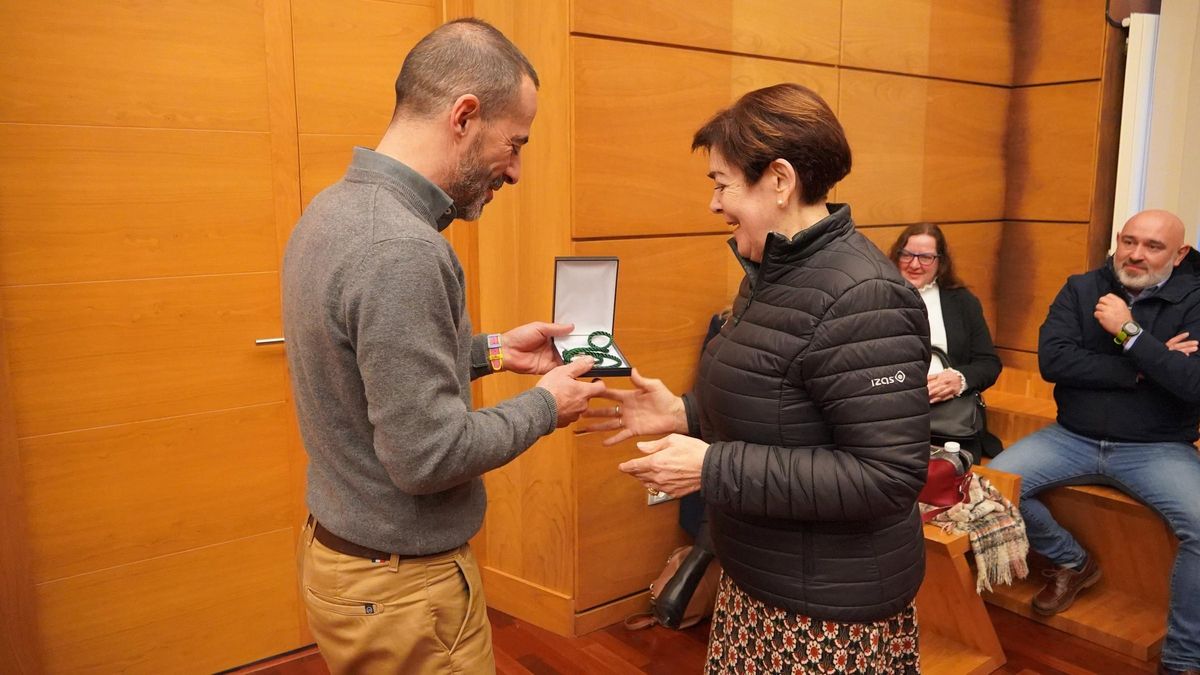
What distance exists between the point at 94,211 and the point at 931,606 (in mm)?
2886

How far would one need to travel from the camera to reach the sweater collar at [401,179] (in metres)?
1.45

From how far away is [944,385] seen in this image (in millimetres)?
3361

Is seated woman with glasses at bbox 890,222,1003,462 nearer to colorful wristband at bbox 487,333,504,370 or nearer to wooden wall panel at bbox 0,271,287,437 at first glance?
colorful wristband at bbox 487,333,504,370

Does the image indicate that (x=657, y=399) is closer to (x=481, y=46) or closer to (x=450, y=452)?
(x=450, y=452)

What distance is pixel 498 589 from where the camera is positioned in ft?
11.1

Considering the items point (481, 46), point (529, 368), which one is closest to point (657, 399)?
point (529, 368)

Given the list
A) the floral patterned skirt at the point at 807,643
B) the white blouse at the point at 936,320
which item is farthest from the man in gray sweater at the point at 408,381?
the white blouse at the point at 936,320

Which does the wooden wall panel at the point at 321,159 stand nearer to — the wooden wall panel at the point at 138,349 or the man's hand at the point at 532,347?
the wooden wall panel at the point at 138,349

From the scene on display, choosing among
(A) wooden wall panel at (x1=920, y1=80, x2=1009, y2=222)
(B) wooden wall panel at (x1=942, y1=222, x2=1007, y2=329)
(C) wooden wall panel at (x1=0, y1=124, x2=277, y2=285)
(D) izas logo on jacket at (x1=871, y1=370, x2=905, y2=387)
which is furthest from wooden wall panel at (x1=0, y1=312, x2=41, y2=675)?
(B) wooden wall panel at (x1=942, y1=222, x2=1007, y2=329)

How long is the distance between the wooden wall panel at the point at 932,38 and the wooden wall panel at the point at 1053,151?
0.72 ft

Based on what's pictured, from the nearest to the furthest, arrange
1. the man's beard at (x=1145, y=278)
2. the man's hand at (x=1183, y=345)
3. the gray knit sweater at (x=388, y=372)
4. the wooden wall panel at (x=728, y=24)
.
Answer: the gray knit sweater at (x=388, y=372) → the wooden wall panel at (x=728, y=24) → the man's hand at (x=1183, y=345) → the man's beard at (x=1145, y=278)

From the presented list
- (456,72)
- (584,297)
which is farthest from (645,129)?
(456,72)

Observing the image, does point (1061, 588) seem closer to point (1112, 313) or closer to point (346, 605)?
point (1112, 313)

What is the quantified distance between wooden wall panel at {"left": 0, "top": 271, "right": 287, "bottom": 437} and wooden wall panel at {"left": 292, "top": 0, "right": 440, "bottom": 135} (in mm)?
556
